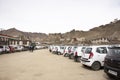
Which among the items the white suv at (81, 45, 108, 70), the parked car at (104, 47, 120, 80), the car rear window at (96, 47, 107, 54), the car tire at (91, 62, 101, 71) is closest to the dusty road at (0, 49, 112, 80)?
the car tire at (91, 62, 101, 71)

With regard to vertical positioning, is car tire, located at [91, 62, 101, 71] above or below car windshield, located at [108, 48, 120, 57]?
below

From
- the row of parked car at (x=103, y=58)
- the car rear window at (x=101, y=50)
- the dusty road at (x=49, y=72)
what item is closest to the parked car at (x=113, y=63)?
the row of parked car at (x=103, y=58)

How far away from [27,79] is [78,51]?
8.62 meters

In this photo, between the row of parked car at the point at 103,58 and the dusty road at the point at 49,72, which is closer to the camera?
the row of parked car at the point at 103,58

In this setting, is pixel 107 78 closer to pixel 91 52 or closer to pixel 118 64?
pixel 118 64

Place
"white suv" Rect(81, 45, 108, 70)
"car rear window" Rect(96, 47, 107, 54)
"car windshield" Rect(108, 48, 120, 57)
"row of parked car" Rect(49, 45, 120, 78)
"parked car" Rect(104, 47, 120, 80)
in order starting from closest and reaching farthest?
"parked car" Rect(104, 47, 120, 80) → "row of parked car" Rect(49, 45, 120, 78) → "car windshield" Rect(108, 48, 120, 57) → "white suv" Rect(81, 45, 108, 70) → "car rear window" Rect(96, 47, 107, 54)

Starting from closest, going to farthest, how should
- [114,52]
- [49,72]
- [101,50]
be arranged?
[114,52] < [49,72] < [101,50]

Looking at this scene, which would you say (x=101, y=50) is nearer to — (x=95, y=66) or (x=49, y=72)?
(x=95, y=66)

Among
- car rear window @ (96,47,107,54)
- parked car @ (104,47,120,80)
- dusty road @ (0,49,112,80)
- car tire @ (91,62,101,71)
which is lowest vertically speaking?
dusty road @ (0,49,112,80)

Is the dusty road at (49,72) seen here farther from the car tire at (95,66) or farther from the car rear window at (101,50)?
the car rear window at (101,50)

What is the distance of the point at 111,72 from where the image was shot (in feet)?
25.2

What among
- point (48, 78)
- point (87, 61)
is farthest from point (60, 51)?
point (48, 78)

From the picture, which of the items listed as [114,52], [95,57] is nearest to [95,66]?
[95,57]

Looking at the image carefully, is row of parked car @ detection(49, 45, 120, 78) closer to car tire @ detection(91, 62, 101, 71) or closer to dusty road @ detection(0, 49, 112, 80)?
car tire @ detection(91, 62, 101, 71)
